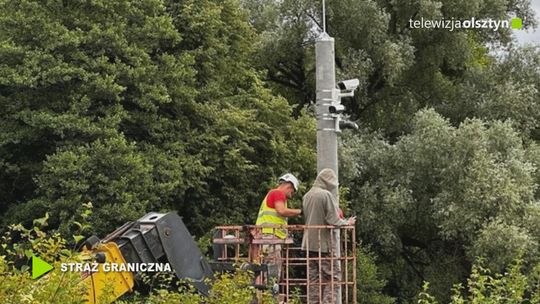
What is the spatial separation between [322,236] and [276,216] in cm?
61

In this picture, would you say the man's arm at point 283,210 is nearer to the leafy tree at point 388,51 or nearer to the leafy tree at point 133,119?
the leafy tree at point 133,119

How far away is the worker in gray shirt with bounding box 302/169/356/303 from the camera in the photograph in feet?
32.4

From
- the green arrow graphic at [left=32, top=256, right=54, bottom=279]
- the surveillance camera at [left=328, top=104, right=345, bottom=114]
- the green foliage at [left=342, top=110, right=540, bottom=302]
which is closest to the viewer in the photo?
the green arrow graphic at [left=32, top=256, right=54, bottom=279]

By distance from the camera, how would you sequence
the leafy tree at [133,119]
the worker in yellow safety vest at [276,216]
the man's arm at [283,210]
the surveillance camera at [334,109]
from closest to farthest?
the worker in yellow safety vest at [276,216], the man's arm at [283,210], the surveillance camera at [334,109], the leafy tree at [133,119]

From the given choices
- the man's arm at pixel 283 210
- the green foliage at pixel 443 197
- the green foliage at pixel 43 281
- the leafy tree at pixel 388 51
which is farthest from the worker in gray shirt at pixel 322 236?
the leafy tree at pixel 388 51

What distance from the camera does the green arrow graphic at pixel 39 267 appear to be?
17.3 ft

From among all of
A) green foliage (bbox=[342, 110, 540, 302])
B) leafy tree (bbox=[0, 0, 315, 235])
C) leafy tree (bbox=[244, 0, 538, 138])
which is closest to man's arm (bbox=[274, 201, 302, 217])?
leafy tree (bbox=[0, 0, 315, 235])

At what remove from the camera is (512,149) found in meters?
20.2

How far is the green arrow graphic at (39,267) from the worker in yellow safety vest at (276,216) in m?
4.37

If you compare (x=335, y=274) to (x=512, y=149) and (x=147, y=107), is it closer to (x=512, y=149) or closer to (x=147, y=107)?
(x=147, y=107)

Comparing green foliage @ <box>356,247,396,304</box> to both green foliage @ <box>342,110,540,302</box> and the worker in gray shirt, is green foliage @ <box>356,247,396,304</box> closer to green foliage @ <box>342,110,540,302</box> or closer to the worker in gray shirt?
green foliage @ <box>342,110,540,302</box>

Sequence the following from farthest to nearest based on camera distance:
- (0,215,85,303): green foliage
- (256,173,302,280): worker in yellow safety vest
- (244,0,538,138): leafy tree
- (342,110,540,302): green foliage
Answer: (244,0,538,138): leafy tree < (342,110,540,302): green foliage < (256,173,302,280): worker in yellow safety vest < (0,215,85,303): green foliage

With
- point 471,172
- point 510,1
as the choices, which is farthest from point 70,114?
point 510,1

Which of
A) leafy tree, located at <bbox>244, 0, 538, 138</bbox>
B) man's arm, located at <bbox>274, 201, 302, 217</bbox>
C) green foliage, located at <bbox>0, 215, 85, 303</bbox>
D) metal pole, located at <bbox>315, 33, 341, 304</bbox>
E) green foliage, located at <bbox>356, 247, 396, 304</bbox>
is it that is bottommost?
green foliage, located at <bbox>356, 247, 396, 304</bbox>
